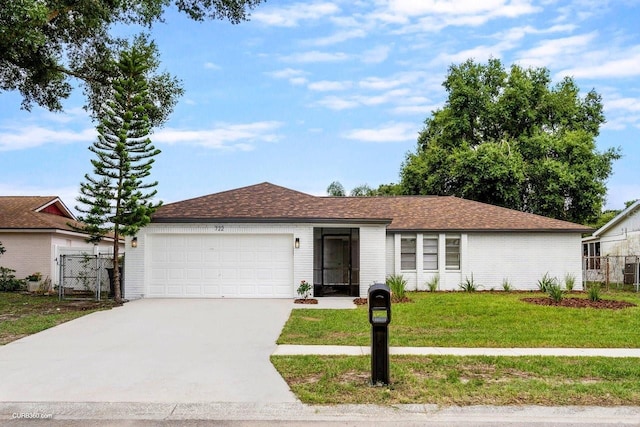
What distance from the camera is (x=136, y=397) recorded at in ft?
21.9

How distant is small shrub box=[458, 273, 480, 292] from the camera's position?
69.0ft

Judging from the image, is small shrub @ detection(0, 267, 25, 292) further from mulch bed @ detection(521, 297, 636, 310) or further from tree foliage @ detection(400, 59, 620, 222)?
tree foliage @ detection(400, 59, 620, 222)

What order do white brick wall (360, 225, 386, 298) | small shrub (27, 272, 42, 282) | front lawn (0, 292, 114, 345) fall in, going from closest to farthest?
front lawn (0, 292, 114, 345) → white brick wall (360, 225, 386, 298) → small shrub (27, 272, 42, 282)

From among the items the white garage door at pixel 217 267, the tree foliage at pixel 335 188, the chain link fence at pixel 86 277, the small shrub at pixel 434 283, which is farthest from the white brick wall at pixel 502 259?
the tree foliage at pixel 335 188

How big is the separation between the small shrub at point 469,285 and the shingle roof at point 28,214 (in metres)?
17.0

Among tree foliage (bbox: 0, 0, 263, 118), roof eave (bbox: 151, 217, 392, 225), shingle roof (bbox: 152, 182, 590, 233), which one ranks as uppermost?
tree foliage (bbox: 0, 0, 263, 118)

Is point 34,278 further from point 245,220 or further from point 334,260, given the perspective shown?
point 334,260

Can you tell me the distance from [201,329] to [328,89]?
49.8 feet

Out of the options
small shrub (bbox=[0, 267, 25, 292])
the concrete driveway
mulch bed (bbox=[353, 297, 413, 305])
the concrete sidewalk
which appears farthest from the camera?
small shrub (bbox=[0, 267, 25, 292])

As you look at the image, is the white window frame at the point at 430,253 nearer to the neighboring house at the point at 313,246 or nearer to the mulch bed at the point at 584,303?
the neighboring house at the point at 313,246

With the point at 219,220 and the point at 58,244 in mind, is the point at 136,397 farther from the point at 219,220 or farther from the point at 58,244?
the point at 58,244

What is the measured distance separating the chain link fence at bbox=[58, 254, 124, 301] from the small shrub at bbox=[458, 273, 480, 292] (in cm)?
1271

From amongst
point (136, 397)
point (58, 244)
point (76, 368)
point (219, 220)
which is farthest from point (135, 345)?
point (58, 244)

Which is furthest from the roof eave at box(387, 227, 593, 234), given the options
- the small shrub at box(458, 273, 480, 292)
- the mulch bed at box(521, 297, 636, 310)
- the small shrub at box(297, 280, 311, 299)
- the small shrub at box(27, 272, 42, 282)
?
the small shrub at box(27, 272, 42, 282)
